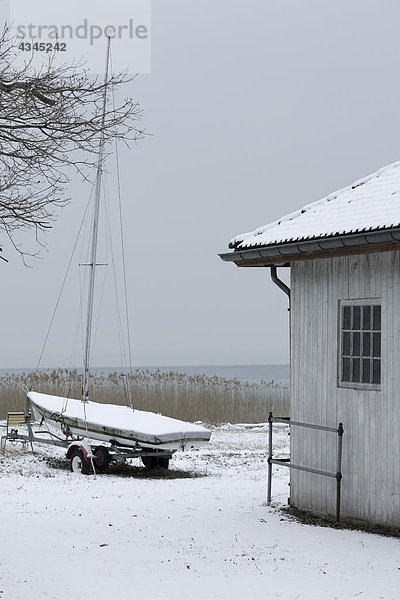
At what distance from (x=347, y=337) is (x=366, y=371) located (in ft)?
1.75

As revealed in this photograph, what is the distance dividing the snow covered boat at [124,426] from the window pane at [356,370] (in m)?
6.39

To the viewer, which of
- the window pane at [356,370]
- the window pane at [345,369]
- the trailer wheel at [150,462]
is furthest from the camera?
the trailer wheel at [150,462]

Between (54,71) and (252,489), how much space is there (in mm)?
8300

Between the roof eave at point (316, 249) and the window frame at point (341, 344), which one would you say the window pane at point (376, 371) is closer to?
the window frame at point (341, 344)

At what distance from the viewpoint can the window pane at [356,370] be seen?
10.9 meters

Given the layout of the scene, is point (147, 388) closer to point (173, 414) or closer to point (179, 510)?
point (173, 414)

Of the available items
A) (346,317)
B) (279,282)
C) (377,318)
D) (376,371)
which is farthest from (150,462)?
(377,318)

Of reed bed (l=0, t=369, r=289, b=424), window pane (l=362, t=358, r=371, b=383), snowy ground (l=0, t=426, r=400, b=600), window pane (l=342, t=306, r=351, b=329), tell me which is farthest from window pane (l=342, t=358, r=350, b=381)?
reed bed (l=0, t=369, r=289, b=424)

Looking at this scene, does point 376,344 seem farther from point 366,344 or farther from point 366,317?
point 366,317

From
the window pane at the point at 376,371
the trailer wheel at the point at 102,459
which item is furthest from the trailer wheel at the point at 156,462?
the window pane at the point at 376,371

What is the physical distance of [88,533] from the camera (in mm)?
10586

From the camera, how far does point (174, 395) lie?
26.7 m

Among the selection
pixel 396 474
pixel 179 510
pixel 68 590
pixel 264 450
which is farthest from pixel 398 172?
pixel 264 450

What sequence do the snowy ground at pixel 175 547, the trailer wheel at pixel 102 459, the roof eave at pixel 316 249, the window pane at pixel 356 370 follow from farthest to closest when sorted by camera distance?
the trailer wheel at pixel 102 459, the window pane at pixel 356 370, the roof eave at pixel 316 249, the snowy ground at pixel 175 547
